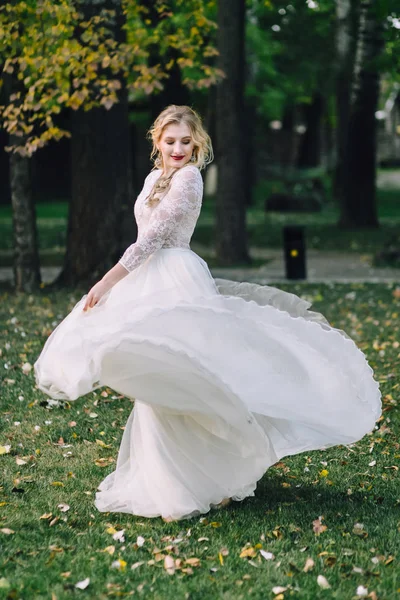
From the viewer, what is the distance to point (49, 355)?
5.07m

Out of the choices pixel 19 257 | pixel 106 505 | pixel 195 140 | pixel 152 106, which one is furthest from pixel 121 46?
pixel 152 106

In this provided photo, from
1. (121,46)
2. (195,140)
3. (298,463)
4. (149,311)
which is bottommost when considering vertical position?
(298,463)

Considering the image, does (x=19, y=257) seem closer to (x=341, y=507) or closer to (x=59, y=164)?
(x=341, y=507)

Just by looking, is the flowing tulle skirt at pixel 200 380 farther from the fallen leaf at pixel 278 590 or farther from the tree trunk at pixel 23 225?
the tree trunk at pixel 23 225

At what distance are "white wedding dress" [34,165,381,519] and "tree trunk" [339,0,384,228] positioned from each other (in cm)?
1791

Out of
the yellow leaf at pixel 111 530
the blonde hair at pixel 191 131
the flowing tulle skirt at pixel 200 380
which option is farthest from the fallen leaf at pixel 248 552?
the blonde hair at pixel 191 131

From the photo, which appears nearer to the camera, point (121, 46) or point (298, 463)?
point (298, 463)

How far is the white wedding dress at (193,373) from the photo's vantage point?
480 cm

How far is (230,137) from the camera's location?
1681 centimetres

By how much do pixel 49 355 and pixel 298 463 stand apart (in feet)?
6.99

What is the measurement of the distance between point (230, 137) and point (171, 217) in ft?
39.2

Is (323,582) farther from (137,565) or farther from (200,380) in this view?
(200,380)

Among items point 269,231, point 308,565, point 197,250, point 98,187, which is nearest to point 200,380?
point 308,565

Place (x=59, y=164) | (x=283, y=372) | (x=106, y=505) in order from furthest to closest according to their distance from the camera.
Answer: (x=59, y=164) < (x=106, y=505) < (x=283, y=372)
